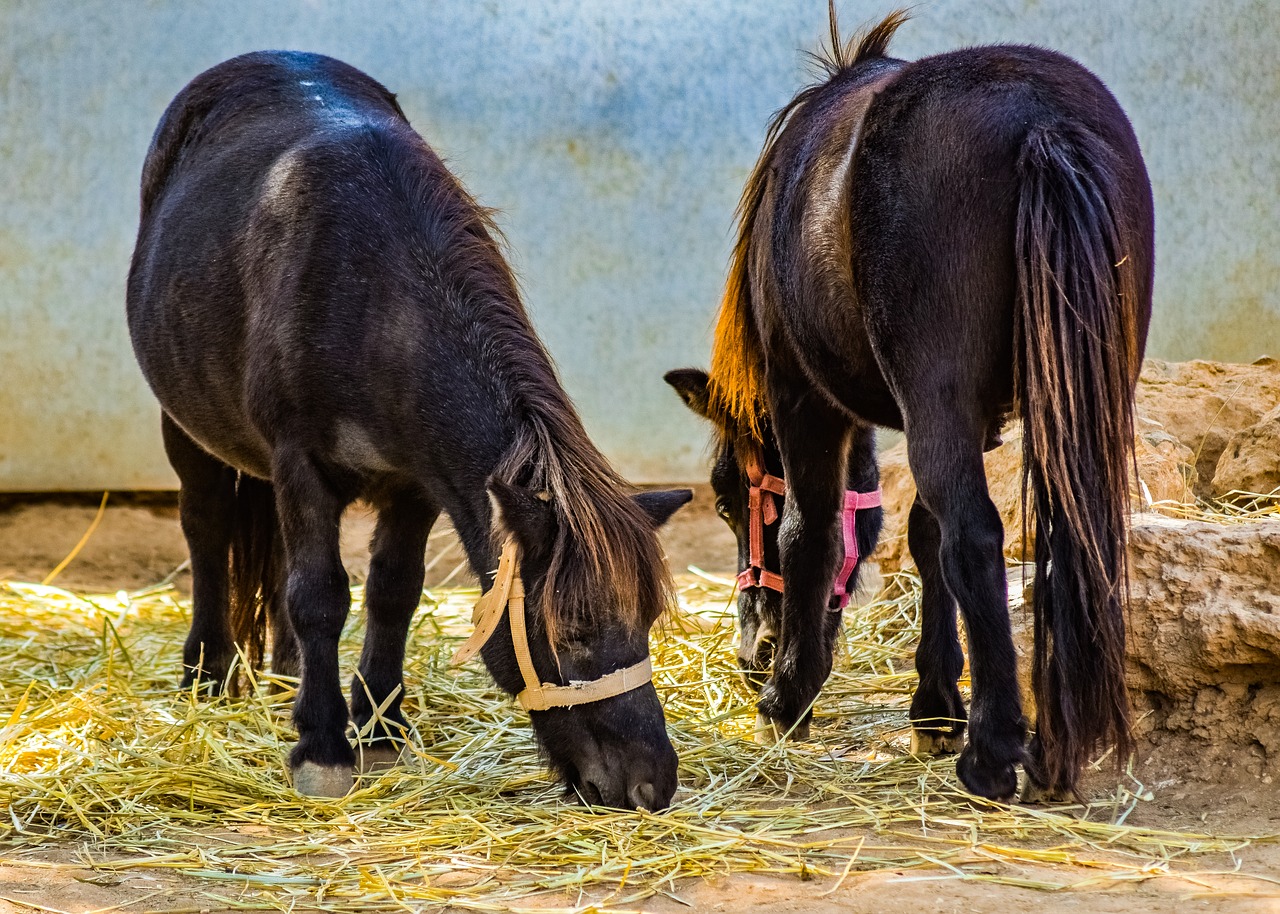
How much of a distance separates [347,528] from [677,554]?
A: 1.92 m

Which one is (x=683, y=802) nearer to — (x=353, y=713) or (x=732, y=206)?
(x=353, y=713)

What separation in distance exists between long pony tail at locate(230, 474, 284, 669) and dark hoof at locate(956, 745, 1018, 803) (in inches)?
104

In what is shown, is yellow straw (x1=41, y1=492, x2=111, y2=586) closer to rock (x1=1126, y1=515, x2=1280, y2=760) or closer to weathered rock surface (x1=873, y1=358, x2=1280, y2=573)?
weathered rock surface (x1=873, y1=358, x2=1280, y2=573)

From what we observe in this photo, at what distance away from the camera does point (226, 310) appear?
3938 millimetres

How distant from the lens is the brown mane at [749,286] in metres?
4.04

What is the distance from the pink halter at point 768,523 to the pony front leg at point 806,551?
13 centimetres

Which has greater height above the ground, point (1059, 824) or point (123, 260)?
point (123, 260)

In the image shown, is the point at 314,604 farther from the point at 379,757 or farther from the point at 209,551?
the point at 209,551

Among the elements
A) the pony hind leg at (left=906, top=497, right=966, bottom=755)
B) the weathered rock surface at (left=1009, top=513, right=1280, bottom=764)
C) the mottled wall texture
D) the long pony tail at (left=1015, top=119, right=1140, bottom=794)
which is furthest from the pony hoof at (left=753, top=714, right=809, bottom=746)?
the mottled wall texture

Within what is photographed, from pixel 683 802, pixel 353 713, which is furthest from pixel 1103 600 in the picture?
pixel 353 713

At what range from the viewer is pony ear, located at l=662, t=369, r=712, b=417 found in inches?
183

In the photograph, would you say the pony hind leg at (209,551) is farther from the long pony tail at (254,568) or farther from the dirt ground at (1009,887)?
the dirt ground at (1009,887)

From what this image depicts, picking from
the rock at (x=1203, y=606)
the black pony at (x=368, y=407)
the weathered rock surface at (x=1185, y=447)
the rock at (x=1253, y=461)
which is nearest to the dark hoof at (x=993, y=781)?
the rock at (x=1203, y=606)

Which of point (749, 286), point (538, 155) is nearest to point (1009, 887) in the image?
point (749, 286)
